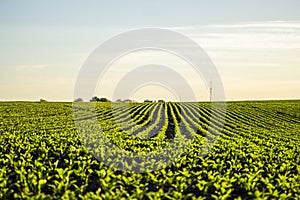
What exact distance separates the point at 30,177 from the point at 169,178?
8.78 feet

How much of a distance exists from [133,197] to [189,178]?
68.0 inches

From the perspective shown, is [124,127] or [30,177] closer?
[30,177]

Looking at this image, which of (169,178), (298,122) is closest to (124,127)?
(169,178)

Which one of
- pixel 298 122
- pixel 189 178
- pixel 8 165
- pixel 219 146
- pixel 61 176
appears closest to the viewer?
pixel 61 176

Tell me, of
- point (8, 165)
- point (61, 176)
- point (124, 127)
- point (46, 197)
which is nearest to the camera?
point (46, 197)

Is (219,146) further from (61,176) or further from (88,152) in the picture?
(61,176)

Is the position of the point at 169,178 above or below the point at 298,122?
below

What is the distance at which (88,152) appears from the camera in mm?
12000

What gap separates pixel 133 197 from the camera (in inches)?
320

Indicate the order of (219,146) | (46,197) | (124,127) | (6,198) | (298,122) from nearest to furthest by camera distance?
1. (46,197)
2. (6,198)
3. (219,146)
4. (124,127)
5. (298,122)

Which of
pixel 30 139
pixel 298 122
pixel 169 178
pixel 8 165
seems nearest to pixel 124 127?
pixel 30 139

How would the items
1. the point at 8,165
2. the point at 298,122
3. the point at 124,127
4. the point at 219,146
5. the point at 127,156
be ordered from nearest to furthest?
the point at 8,165, the point at 127,156, the point at 219,146, the point at 124,127, the point at 298,122

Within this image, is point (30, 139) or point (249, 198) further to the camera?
point (30, 139)

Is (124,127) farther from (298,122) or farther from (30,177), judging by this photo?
(298,122)
